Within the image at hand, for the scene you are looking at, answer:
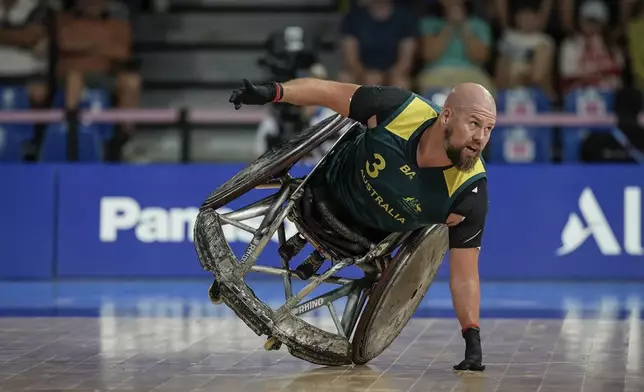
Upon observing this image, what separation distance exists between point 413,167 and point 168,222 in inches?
241

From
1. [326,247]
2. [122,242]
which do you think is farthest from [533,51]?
[326,247]

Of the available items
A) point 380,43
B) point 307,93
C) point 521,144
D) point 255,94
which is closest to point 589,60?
point 521,144

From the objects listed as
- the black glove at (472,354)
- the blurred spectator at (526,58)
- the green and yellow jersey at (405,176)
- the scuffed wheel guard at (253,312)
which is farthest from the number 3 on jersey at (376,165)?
the blurred spectator at (526,58)

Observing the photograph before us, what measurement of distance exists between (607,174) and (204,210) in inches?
253

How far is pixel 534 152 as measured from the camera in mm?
14273

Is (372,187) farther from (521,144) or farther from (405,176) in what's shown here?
(521,144)

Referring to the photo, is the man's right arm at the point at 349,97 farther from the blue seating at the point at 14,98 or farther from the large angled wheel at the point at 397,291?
the blue seating at the point at 14,98

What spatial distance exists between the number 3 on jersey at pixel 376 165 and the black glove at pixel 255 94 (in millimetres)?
710

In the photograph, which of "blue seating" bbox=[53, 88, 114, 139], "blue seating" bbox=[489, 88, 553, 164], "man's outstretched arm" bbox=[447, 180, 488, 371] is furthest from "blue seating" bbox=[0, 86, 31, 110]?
"man's outstretched arm" bbox=[447, 180, 488, 371]

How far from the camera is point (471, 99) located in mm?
7859

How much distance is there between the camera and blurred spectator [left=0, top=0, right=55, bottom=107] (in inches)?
621

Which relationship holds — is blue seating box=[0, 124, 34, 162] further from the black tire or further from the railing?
the black tire

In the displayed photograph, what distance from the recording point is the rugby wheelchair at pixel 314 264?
8297mm

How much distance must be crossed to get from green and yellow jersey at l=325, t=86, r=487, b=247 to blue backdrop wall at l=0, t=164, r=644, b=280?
556 centimetres
